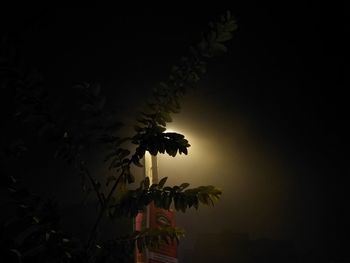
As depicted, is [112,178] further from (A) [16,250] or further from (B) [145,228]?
(A) [16,250]

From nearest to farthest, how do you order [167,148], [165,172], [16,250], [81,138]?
[16,250]
[167,148]
[81,138]
[165,172]

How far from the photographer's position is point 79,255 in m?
2.68

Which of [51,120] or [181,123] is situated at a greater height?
[181,123]

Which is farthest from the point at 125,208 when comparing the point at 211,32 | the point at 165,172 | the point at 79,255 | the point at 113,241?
the point at 165,172

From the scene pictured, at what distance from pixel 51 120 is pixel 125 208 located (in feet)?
2.75

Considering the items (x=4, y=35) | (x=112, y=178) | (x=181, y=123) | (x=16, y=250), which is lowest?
(x=16, y=250)

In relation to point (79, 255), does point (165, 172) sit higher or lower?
higher

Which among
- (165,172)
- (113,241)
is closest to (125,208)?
(113,241)

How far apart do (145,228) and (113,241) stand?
335 millimetres

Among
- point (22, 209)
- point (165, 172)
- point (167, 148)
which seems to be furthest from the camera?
point (165, 172)

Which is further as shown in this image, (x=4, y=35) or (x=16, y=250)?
(x=4, y=35)

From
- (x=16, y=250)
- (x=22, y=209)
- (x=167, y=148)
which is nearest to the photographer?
(x=16, y=250)

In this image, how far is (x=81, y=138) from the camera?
10.5ft

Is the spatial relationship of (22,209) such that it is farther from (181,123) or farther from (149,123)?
(181,123)
